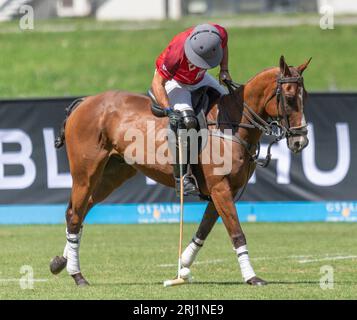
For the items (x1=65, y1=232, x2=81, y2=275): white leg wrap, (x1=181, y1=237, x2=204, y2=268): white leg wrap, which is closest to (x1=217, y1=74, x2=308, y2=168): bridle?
(x1=181, y1=237, x2=204, y2=268): white leg wrap

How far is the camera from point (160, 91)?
12367 mm

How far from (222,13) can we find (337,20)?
30.1ft

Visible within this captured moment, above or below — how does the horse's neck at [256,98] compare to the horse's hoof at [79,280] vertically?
above

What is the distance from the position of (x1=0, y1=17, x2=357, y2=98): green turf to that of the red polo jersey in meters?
19.8

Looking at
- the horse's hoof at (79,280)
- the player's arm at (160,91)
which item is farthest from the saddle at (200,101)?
the horse's hoof at (79,280)

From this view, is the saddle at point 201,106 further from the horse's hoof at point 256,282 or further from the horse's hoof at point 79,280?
the horse's hoof at point 79,280

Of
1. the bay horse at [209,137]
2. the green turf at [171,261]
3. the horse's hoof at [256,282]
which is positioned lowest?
the green turf at [171,261]

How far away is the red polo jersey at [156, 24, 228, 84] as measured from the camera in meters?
12.3

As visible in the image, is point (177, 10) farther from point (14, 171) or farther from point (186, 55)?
point (186, 55)

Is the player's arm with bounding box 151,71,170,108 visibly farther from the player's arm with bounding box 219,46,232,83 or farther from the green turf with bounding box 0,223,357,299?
the green turf with bounding box 0,223,357,299

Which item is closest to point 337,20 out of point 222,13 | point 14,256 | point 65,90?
point 222,13

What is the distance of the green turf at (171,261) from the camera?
36.9ft

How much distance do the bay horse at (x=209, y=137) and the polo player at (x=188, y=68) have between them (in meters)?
0.29
